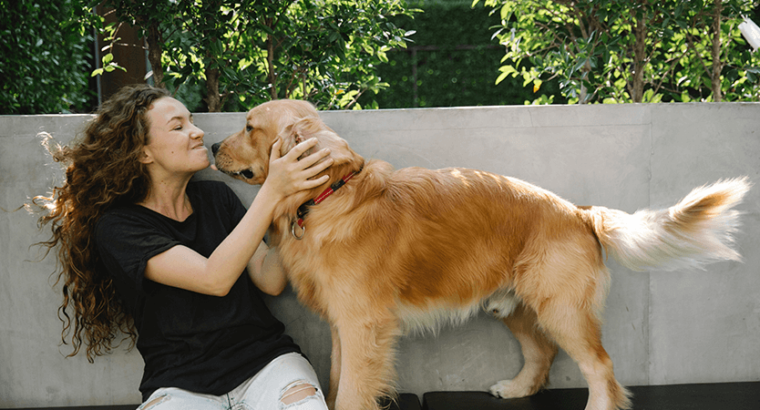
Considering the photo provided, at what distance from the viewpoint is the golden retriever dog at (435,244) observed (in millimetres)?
1933

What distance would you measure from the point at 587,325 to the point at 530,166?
81 centimetres

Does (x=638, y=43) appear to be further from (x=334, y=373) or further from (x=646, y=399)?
(x=334, y=373)

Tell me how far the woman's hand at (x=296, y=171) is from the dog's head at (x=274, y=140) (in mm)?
49

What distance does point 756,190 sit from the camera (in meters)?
2.49

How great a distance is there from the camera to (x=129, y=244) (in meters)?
1.88

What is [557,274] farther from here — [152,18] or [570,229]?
[152,18]

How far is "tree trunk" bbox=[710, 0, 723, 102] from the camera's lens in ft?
9.74

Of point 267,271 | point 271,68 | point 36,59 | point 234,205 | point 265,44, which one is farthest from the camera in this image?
point 36,59

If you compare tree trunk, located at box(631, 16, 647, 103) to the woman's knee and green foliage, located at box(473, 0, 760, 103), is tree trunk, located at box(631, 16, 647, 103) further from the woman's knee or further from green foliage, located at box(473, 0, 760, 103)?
the woman's knee

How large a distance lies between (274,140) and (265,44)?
1910 mm

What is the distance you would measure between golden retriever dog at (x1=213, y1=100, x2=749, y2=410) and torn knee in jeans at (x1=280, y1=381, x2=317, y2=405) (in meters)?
0.14

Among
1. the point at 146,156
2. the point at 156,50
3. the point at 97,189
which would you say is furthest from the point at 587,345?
the point at 156,50

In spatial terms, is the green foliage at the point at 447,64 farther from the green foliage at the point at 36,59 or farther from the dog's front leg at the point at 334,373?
the dog's front leg at the point at 334,373

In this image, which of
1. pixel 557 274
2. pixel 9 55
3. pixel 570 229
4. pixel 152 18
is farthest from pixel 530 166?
pixel 9 55
